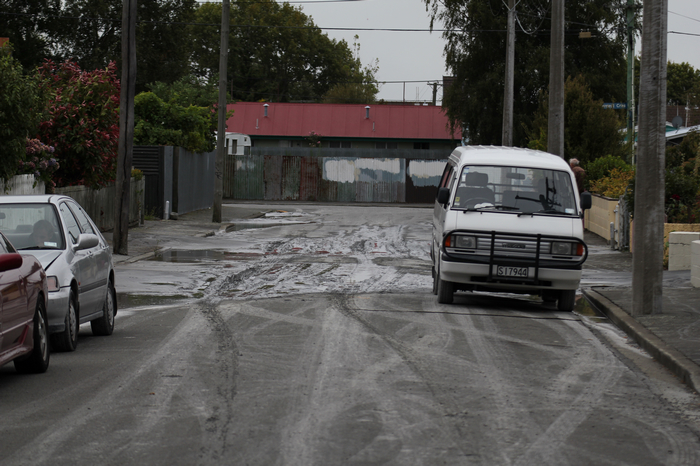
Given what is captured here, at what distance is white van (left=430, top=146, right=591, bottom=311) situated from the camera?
12578mm

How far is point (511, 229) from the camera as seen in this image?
41.6 ft

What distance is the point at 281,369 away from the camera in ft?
27.1

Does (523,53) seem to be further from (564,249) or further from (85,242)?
(85,242)

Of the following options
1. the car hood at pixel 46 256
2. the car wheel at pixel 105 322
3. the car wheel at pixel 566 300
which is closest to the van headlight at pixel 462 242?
the car wheel at pixel 566 300

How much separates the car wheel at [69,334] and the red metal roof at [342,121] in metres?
51.0

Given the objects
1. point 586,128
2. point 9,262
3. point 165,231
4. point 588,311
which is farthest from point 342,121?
point 9,262

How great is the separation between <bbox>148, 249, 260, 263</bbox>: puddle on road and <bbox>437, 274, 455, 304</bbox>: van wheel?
23.1ft

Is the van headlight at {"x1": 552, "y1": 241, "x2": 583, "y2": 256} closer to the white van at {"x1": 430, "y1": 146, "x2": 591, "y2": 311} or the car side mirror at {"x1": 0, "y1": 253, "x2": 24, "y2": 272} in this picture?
the white van at {"x1": 430, "y1": 146, "x2": 591, "y2": 311}

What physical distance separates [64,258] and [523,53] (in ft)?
127

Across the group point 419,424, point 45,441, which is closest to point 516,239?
point 419,424

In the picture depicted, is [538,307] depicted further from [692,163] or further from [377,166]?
[377,166]

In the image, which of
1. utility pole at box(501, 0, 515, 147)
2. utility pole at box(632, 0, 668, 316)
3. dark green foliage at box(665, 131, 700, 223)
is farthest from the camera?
utility pole at box(501, 0, 515, 147)

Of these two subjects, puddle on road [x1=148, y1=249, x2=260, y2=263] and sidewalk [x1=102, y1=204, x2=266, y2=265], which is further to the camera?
sidewalk [x1=102, y1=204, x2=266, y2=265]

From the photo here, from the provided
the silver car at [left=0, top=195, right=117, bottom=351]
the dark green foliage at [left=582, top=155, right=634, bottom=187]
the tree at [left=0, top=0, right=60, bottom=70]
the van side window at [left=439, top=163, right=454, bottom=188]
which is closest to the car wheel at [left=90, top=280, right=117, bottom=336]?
the silver car at [left=0, top=195, right=117, bottom=351]
